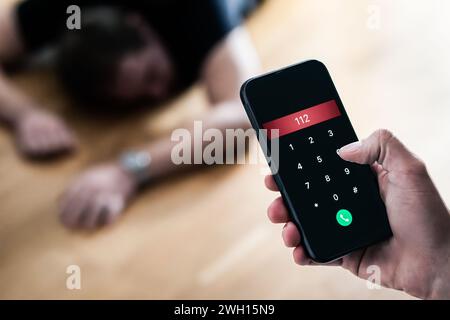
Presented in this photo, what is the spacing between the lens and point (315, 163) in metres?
0.53

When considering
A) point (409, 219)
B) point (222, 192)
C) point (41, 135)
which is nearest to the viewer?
point (409, 219)

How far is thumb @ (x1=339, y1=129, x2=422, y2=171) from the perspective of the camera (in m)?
0.53

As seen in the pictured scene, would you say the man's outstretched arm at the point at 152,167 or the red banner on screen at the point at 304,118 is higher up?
the man's outstretched arm at the point at 152,167

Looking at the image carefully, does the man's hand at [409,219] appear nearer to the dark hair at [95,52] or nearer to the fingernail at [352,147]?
the fingernail at [352,147]

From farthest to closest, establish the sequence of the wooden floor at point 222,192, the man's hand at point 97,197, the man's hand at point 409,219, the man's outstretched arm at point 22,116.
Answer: the man's outstretched arm at point 22,116 → the man's hand at point 97,197 → the wooden floor at point 222,192 → the man's hand at point 409,219

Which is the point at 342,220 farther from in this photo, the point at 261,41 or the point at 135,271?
the point at 261,41

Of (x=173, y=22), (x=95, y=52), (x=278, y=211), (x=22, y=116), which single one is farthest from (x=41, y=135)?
(x=278, y=211)

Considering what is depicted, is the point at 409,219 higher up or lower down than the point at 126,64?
lower down

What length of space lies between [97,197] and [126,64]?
0.25 m

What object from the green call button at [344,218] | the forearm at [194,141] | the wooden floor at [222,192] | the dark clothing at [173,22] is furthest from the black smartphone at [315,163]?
the dark clothing at [173,22]

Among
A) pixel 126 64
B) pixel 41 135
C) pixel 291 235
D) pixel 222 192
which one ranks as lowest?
pixel 291 235

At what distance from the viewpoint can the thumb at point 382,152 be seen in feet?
1.72

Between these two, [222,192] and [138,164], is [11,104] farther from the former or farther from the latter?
[222,192]

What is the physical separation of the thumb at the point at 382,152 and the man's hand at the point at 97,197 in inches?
19.3
